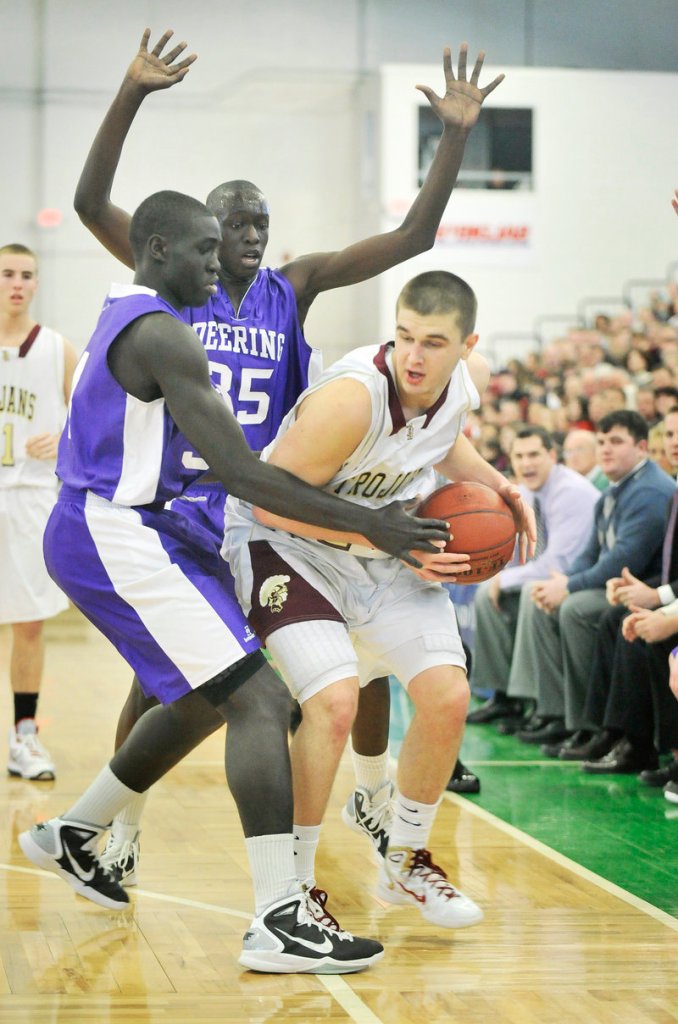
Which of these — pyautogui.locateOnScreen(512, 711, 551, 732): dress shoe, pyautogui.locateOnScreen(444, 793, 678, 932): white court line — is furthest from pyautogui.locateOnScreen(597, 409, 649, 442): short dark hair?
pyautogui.locateOnScreen(444, 793, 678, 932): white court line

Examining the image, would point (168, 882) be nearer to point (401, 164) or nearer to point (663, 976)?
point (663, 976)

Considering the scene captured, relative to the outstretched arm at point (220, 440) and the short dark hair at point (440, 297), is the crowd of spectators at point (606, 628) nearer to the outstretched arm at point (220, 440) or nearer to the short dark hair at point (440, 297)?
the short dark hair at point (440, 297)

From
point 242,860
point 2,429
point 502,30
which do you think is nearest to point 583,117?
point 502,30

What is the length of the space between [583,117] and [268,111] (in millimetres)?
4310

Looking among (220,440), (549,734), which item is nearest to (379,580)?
(220,440)

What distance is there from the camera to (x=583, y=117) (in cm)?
1936

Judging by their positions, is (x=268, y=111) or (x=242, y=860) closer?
(x=242, y=860)

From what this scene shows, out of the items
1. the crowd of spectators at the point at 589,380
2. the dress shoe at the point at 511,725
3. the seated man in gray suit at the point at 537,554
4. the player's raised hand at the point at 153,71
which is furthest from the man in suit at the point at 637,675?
the player's raised hand at the point at 153,71

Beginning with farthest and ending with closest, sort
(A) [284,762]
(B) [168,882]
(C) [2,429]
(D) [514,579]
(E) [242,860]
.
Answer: (D) [514,579]
(C) [2,429]
(E) [242,860]
(B) [168,882]
(A) [284,762]

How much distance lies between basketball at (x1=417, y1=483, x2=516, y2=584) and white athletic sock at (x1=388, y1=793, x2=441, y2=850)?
66 cm

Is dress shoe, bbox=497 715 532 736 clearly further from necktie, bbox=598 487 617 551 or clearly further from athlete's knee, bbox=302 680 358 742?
athlete's knee, bbox=302 680 358 742

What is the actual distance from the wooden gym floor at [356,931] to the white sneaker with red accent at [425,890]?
5cm

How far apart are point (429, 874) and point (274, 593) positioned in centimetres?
91

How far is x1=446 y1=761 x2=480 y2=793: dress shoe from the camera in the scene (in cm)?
589
